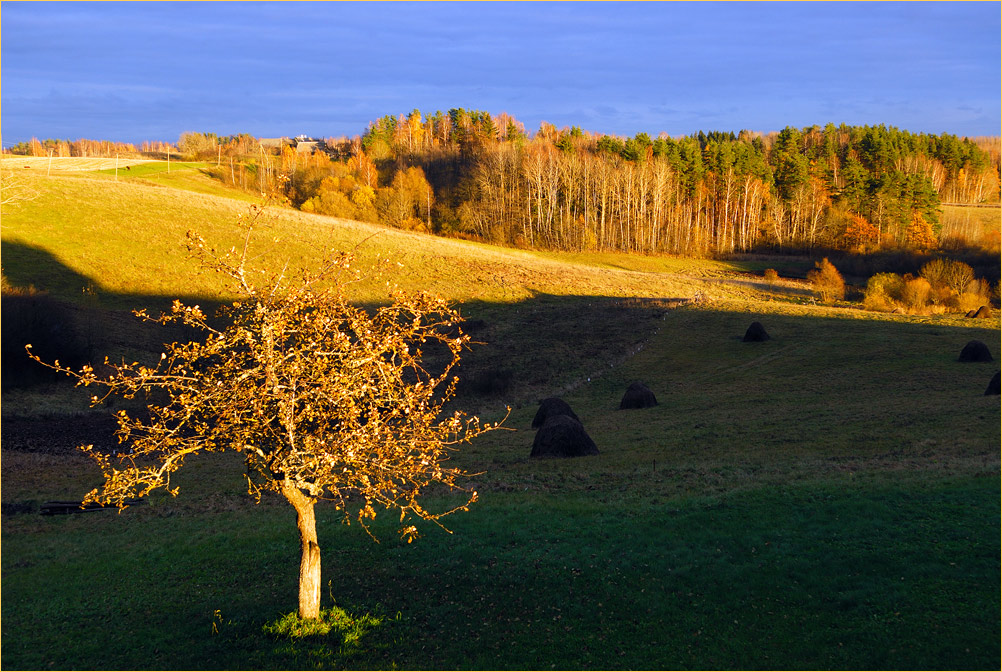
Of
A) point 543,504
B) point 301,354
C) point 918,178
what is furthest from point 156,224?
point 918,178

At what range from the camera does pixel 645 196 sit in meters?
113

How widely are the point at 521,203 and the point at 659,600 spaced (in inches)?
4119

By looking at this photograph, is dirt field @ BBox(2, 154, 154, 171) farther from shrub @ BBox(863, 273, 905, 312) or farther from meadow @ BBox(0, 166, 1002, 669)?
shrub @ BBox(863, 273, 905, 312)

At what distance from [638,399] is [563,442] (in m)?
11.0

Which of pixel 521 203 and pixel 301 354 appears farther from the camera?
pixel 521 203

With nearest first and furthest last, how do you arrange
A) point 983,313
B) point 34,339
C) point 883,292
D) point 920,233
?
point 34,339 < point 983,313 < point 883,292 < point 920,233

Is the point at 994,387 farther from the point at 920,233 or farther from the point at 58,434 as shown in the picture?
the point at 920,233

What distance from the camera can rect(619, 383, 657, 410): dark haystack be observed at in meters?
36.9

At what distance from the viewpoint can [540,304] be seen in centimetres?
6406

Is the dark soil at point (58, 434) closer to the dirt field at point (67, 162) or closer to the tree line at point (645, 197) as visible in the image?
the tree line at point (645, 197)

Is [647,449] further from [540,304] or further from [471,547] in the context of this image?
[540,304]

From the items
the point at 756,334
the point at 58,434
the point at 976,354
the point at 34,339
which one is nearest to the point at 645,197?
the point at 756,334

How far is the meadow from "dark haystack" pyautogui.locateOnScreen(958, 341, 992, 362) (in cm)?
119

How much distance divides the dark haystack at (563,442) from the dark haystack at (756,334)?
24.4 metres
